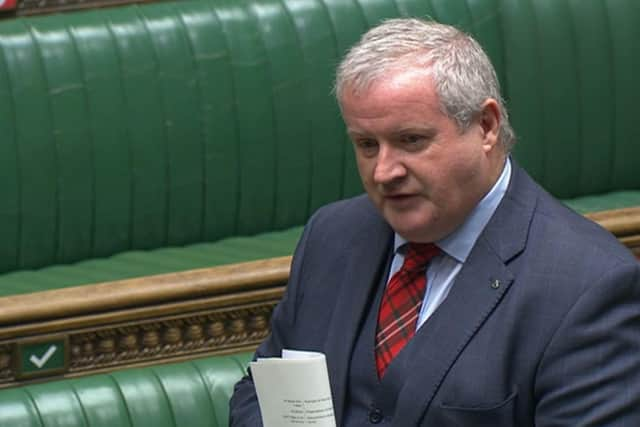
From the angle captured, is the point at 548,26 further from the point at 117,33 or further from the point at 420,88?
the point at 420,88

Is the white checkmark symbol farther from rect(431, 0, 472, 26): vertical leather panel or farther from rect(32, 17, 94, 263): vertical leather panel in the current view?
rect(431, 0, 472, 26): vertical leather panel

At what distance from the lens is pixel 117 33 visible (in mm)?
4414

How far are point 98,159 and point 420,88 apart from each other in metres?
2.25

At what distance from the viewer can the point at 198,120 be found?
4.46m

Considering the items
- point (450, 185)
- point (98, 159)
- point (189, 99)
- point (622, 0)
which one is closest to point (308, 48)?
point (189, 99)

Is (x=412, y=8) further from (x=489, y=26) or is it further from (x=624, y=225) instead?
(x=624, y=225)

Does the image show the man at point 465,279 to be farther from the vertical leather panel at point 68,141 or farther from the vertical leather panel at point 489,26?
the vertical leather panel at point 489,26

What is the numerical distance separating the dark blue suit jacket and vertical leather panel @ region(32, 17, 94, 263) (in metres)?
1.99

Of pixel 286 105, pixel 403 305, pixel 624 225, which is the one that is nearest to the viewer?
pixel 403 305

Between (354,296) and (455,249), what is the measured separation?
7.5 inches

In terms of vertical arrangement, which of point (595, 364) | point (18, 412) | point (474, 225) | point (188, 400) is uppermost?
point (474, 225)

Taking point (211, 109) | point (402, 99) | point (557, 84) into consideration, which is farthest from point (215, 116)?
point (402, 99)

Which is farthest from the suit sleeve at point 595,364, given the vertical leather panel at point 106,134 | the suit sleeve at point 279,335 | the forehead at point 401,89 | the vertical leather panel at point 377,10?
the vertical leather panel at point 377,10

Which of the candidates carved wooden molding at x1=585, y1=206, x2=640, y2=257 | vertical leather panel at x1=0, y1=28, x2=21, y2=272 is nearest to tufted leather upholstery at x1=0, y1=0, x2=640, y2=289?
vertical leather panel at x1=0, y1=28, x2=21, y2=272
